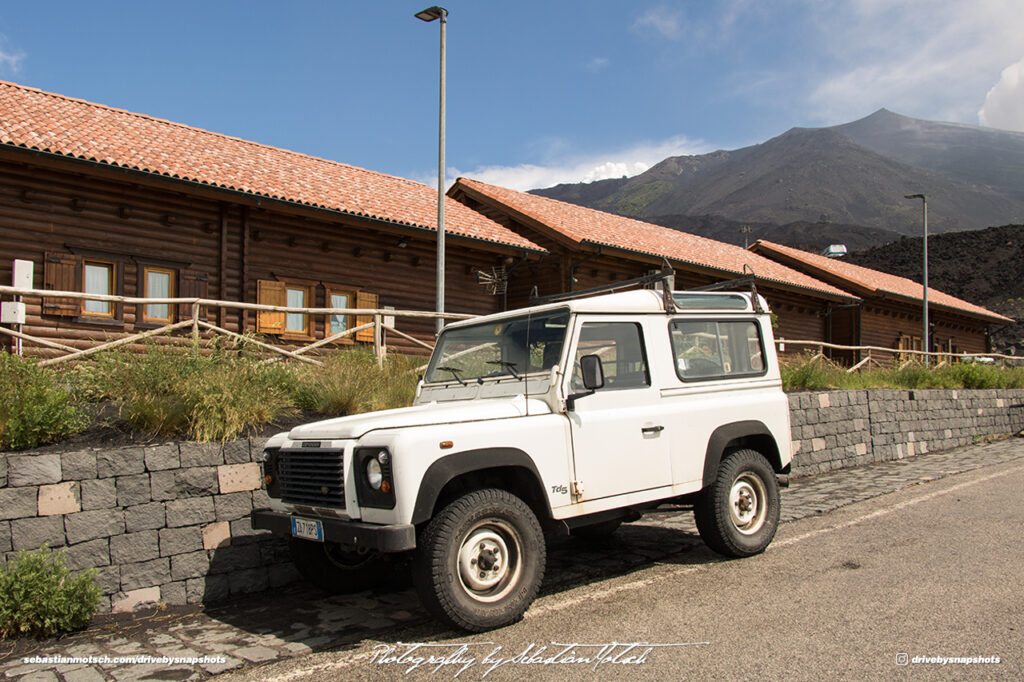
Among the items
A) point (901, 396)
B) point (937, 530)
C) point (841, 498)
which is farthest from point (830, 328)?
point (937, 530)

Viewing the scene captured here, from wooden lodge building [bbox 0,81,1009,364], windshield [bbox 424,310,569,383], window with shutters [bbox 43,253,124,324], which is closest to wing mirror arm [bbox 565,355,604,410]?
windshield [bbox 424,310,569,383]

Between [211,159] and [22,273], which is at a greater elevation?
[211,159]

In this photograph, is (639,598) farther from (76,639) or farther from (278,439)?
(76,639)

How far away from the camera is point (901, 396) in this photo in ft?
50.3

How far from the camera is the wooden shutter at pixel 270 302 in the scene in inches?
573

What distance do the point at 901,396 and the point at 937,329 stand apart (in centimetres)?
2648

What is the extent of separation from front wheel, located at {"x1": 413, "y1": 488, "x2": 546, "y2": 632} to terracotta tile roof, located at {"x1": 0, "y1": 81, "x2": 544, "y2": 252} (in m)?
10.9

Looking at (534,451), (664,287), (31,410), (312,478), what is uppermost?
(664,287)

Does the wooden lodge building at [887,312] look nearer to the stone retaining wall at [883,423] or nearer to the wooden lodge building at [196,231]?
the stone retaining wall at [883,423]

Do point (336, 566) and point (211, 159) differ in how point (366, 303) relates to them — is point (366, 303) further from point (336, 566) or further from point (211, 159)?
point (336, 566)

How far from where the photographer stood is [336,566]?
19.0 feet

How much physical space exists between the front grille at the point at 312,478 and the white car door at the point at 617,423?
5.22 ft

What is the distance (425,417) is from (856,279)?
3216 cm

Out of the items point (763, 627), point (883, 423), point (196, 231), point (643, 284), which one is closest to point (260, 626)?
point (763, 627)
